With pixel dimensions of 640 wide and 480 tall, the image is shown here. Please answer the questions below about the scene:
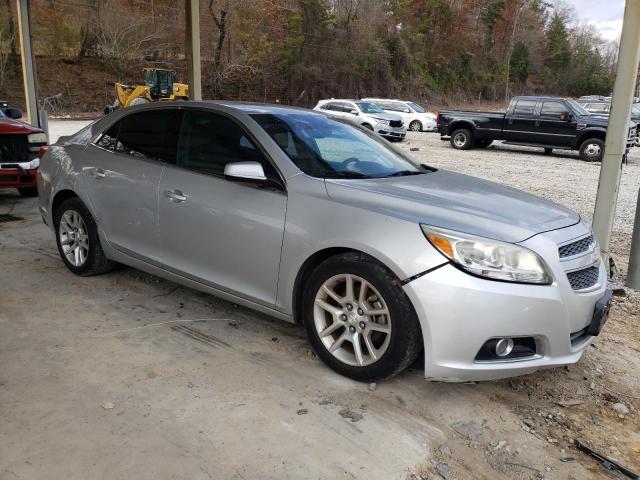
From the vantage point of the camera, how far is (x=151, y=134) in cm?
424

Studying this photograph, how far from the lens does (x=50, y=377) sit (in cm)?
312

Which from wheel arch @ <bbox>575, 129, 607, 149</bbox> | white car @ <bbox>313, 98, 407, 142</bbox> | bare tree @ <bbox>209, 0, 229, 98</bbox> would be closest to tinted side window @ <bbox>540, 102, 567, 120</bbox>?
wheel arch @ <bbox>575, 129, 607, 149</bbox>

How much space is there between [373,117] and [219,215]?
18590 mm

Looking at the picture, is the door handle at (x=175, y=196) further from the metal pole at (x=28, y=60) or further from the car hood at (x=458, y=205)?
the metal pole at (x=28, y=60)

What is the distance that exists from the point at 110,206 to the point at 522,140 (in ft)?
50.7

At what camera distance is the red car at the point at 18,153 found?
764 cm

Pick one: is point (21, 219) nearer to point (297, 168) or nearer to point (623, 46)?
point (297, 168)

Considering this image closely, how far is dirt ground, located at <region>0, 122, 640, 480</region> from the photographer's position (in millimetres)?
2498

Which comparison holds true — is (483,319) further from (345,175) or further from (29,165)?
(29,165)

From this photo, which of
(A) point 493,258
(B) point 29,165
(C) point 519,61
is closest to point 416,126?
(B) point 29,165

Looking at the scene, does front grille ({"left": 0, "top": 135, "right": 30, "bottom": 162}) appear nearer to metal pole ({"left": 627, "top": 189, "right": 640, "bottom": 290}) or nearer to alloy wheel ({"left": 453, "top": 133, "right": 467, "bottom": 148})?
metal pole ({"left": 627, "top": 189, "right": 640, "bottom": 290})

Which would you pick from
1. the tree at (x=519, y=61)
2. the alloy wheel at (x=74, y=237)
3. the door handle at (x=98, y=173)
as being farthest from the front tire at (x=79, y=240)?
the tree at (x=519, y=61)

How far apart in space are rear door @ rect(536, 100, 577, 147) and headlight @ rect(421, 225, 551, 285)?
601 inches

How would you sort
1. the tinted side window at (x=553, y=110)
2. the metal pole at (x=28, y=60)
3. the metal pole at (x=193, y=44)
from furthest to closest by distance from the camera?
the tinted side window at (x=553, y=110) → the metal pole at (x=28, y=60) → the metal pole at (x=193, y=44)
